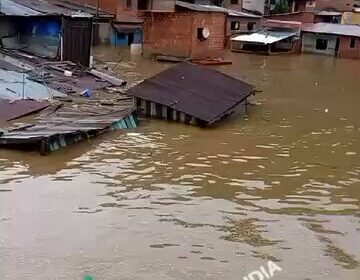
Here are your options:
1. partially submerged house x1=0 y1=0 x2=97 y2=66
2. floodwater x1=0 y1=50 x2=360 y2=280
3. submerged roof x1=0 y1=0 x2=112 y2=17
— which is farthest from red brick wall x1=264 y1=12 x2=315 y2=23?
floodwater x1=0 y1=50 x2=360 y2=280

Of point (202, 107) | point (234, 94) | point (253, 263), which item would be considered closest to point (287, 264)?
point (253, 263)

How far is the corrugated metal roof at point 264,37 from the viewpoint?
3666 centimetres

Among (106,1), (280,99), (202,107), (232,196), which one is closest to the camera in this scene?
(232,196)

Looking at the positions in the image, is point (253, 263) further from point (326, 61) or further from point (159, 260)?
point (326, 61)

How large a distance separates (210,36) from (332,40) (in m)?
8.90

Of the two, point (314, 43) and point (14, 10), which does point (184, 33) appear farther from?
point (14, 10)

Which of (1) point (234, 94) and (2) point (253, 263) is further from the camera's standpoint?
(1) point (234, 94)

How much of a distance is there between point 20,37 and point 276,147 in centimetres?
1436

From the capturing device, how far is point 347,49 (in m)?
37.9

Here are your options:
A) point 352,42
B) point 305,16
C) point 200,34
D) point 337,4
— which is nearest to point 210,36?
point 200,34

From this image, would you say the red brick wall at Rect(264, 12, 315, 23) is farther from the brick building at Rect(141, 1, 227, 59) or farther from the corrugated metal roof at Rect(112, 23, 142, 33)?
the corrugated metal roof at Rect(112, 23, 142, 33)

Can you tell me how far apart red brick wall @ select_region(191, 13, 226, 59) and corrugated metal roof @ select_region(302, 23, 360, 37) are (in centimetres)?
642

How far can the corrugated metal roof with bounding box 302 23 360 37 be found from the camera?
124ft

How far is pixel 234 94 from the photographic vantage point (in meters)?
18.3
